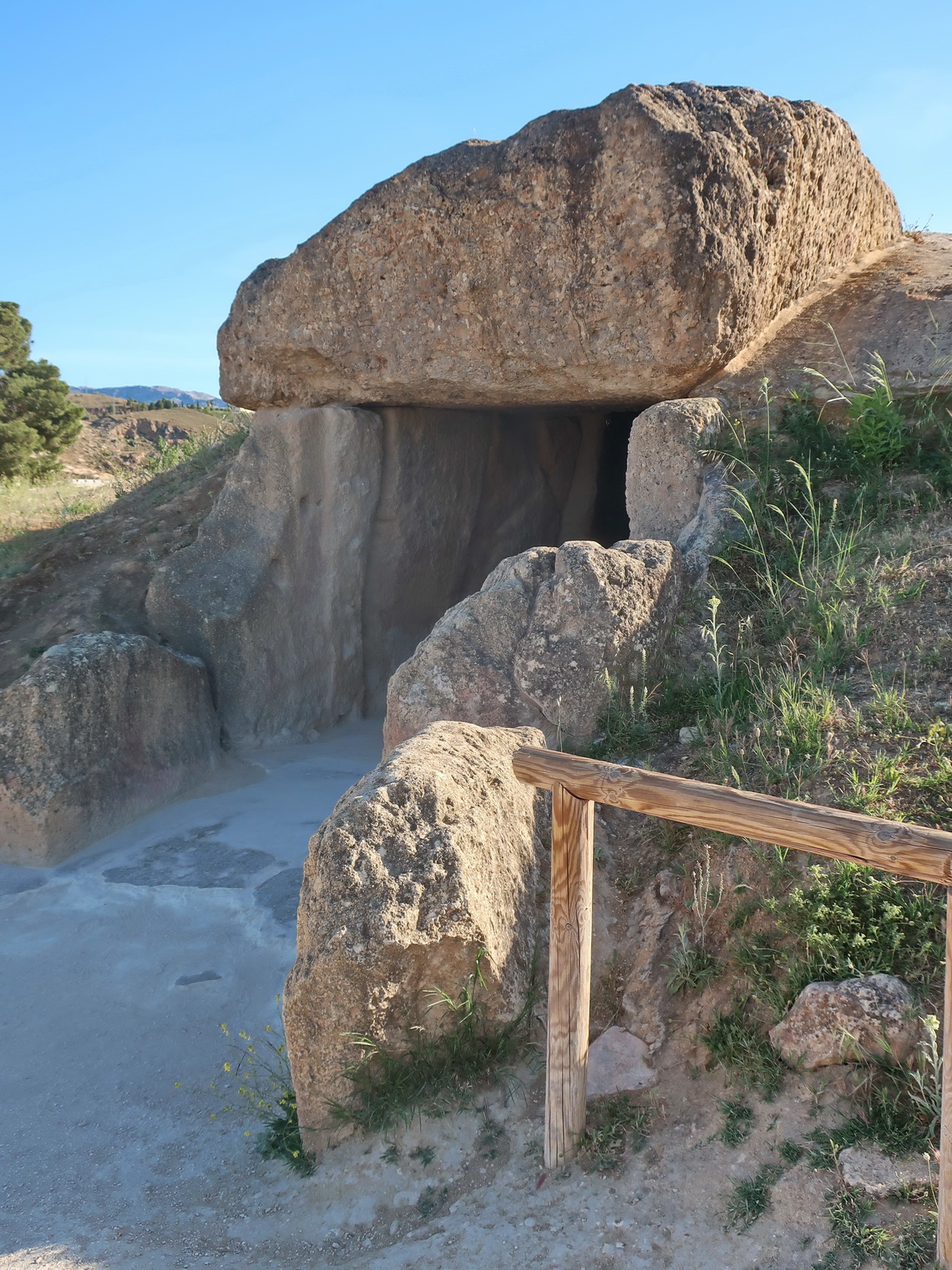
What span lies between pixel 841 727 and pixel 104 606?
4.77 metres

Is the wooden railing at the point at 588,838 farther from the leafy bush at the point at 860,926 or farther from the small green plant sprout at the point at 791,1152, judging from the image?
the small green plant sprout at the point at 791,1152

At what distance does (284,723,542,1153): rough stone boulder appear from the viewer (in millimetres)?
2896

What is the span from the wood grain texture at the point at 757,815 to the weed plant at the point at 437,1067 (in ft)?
2.28

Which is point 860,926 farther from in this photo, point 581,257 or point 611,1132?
point 581,257

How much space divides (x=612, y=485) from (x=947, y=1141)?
24.2 ft

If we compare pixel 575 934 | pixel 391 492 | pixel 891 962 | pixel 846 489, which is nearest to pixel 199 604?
pixel 391 492

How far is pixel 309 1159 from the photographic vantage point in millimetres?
2961

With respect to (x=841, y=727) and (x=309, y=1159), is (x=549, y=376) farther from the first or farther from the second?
(x=309, y=1159)

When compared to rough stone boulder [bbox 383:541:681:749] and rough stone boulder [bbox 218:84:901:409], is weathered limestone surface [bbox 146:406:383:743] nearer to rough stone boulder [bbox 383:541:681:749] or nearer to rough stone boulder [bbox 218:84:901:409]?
rough stone boulder [bbox 218:84:901:409]

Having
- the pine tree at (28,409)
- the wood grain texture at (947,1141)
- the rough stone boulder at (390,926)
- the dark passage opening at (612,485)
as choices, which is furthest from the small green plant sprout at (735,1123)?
the pine tree at (28,409)

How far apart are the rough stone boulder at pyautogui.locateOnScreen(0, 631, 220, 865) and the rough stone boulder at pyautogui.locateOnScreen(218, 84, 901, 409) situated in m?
2.14

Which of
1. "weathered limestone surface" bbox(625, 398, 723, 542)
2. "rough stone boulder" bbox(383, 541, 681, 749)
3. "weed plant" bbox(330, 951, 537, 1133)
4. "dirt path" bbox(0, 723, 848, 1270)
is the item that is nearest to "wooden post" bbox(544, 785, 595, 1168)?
"dirt path" bbox(0, 723, 848, 1270)

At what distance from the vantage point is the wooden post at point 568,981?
107 inches

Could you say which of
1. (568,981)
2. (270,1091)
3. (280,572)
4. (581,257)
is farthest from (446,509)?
(568,981)
